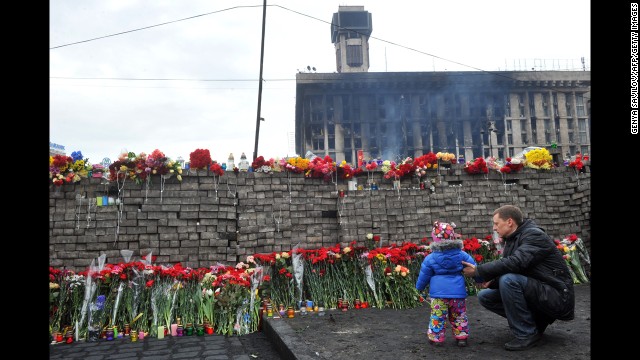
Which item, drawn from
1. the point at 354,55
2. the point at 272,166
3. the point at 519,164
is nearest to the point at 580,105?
the point at 354,55

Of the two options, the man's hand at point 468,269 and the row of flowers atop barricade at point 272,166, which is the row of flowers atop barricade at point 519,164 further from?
the man's hand at point 468,269

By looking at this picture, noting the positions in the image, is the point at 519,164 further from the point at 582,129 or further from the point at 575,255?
the point at 582,129

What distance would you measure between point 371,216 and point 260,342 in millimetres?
3734

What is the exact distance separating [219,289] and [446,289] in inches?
135

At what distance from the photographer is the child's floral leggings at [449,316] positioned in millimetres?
4617

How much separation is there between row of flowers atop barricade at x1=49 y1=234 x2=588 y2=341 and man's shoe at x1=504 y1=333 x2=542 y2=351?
257 cm

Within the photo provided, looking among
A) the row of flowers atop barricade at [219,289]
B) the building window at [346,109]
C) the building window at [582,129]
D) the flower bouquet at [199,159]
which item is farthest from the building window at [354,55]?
the row of flowers atop barricade at [219,289]

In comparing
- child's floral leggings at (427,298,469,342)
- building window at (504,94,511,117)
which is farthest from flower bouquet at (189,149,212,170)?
building window at (504,94,511,117)

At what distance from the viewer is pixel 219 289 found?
6.59m

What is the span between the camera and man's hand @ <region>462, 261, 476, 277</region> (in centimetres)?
462

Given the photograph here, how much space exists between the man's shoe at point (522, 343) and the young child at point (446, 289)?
Answer: 43 centimetres

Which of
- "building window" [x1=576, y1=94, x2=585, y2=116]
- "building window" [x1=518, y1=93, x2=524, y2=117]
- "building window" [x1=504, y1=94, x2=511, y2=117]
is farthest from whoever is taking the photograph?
"building window" [x1=576, y1=94, x2=585, y2=116]

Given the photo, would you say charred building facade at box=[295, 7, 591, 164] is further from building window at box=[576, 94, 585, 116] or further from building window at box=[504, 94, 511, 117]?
building window at box=[576, 94, 585, 116]
